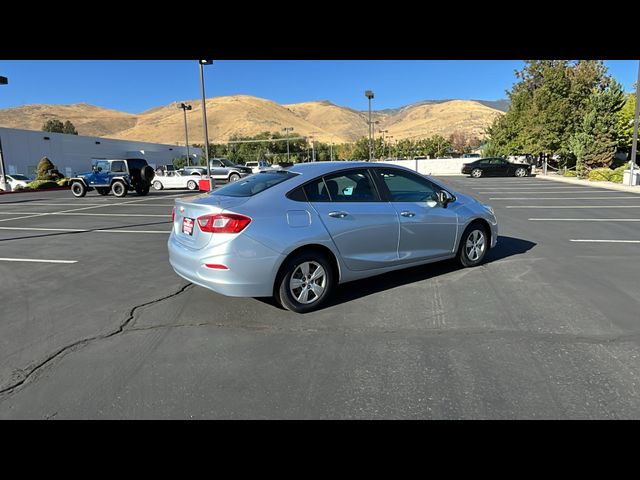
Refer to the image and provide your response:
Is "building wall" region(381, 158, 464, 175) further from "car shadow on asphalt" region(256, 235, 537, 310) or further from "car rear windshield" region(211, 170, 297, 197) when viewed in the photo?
"car rear windshield" region(211, 170, 297, 197)

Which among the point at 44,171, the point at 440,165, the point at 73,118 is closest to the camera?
the point at 44,171

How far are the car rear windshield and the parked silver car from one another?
0.7 inches

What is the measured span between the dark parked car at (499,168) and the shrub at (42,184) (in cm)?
3235

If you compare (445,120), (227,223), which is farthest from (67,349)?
(445,120)

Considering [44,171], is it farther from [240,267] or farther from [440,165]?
[440,165]

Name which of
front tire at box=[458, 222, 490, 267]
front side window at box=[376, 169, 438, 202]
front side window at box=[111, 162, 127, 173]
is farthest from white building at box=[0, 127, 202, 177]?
front tire at box=[458, 222, 490, 267]

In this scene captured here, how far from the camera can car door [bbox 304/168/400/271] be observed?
446cm

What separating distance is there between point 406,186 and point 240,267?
257 centimetres

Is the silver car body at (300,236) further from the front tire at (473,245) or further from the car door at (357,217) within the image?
the front tire at (473,245)

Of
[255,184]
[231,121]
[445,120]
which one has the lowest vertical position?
[255,184]

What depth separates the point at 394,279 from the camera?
18.0 ft

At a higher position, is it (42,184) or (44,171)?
(44,171)

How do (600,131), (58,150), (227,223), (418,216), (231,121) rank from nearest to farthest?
(227,223) → (418,216) → (600,131) → (58,150) → (231,121)

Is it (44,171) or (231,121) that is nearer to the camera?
(44,171)
